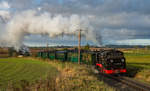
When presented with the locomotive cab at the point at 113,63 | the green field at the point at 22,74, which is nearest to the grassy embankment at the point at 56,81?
the green field at the point at 22,74

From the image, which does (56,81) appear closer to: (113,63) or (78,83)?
(78,83)

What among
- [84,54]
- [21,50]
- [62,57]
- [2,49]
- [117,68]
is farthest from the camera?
[2,49]

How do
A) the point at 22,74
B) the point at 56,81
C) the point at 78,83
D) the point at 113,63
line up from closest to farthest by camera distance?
the point at 56,81, the point at 78,83, the point at 113,63, the point at 22,74

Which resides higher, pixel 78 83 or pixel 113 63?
pixel 113 63

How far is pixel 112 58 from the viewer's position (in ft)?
58.1

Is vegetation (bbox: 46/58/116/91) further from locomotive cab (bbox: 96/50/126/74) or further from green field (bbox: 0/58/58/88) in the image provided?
locomotive cab (bbox: 96/50/126/74)

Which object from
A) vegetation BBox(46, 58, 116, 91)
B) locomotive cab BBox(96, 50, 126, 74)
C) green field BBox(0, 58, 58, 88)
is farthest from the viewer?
locomotive cab BBox(96, 50, 126, 74)

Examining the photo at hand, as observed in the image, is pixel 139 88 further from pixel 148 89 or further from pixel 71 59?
pixel 71 59

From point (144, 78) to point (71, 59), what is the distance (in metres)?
19.0

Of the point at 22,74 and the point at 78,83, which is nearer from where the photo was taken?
the point at 78,83

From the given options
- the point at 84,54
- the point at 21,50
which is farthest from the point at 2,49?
the point at 84,54

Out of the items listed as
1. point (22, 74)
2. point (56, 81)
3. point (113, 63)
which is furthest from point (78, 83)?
point (22, 74)

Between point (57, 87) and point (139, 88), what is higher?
point (57, 87)

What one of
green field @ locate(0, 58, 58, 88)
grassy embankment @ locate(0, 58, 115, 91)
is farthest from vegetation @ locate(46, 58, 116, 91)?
green field @ locate(0, 58, 58, 88)
